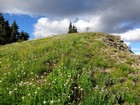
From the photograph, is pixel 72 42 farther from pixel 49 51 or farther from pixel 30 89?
pixel 30 89

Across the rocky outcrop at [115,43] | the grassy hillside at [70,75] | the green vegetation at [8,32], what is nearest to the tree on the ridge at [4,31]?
the green vegetation at [8,32]

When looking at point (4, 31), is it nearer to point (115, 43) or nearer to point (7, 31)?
point (7, 31)

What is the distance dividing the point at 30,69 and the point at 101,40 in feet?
27.8

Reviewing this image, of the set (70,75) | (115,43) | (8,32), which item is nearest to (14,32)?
(8,32)

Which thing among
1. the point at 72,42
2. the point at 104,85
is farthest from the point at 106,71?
the point at 72,42

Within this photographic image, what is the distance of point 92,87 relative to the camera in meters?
13.6

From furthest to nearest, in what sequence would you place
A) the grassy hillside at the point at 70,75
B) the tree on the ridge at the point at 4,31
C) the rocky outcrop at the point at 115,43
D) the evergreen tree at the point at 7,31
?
the evergreen tree at the point at 7,31 < the tree on the ridge at the point at 4,31 < the rocky outcrop at the point at 115,43 < the grassy hillside at the point at 70,75

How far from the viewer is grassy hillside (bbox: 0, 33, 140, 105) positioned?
39.2ft

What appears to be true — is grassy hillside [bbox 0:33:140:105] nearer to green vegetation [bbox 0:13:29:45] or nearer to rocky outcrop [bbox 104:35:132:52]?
rocky outcrop [bbox 104:35:132:52]

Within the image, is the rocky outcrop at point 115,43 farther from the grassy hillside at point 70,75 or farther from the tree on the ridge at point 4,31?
the tree on the ridge at point 4,31

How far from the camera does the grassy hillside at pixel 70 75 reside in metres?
11.9

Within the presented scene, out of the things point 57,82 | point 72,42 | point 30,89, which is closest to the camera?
point 30,89

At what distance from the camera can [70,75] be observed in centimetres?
1423

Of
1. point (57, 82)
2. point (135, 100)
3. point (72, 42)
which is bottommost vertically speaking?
point (135, 100)
